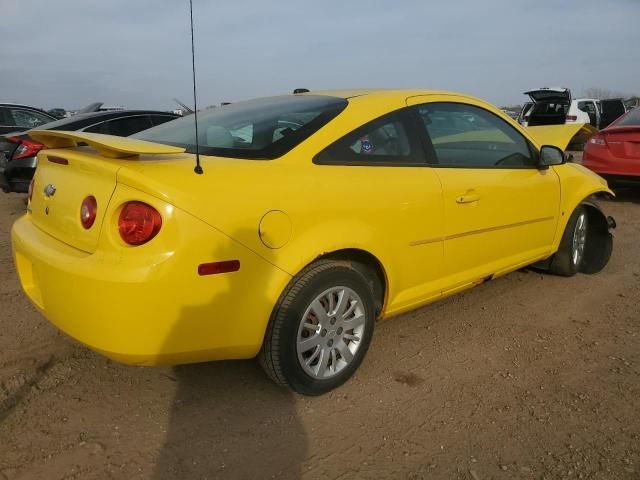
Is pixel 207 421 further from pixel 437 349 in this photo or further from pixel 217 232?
pixel 437 349

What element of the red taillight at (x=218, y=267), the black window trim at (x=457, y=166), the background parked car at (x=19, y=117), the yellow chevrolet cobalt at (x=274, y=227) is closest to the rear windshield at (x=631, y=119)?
the black window trim at (x=457, y=166)

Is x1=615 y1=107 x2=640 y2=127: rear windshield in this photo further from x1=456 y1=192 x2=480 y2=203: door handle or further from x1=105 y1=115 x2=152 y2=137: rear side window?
x1=105 y1=115 x2=152 y2=137: rear side window

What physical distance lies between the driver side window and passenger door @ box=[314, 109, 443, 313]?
0.19m

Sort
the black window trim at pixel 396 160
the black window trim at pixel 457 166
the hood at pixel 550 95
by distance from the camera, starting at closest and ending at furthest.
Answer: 1. the black window trim at pixel 396 160
2. the black window trim at pixel 457 166
3. the hood at pixel 550 95

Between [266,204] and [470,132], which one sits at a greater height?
[470,132]

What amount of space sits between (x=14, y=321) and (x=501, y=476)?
3.10 metres

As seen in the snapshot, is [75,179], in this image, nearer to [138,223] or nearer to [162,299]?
[138,223]

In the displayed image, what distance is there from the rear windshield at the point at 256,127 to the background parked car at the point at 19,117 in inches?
308

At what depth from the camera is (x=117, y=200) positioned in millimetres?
2127

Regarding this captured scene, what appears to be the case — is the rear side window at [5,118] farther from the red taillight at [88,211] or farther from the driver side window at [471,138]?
the driver side window at [471,138]

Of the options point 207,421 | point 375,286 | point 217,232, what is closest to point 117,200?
point 217,232

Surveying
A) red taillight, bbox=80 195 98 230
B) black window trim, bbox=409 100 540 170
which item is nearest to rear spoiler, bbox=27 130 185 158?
red taillight, bbox=80 195 98 230

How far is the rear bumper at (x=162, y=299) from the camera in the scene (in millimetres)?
2051

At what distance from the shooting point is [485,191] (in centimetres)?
326
